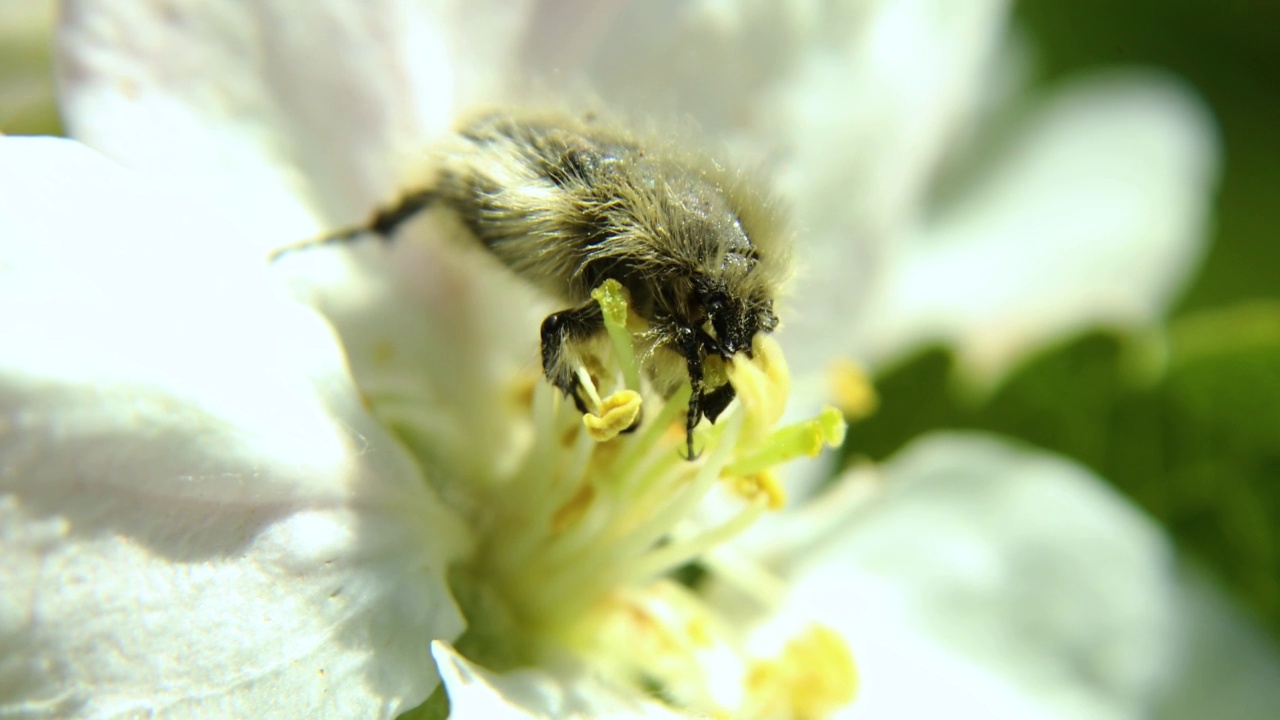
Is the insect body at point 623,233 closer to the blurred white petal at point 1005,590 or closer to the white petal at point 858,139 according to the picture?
the white petal at point 858,139

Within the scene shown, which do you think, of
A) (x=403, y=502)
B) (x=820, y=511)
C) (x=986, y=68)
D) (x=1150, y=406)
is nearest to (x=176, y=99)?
Answer: (x=403, y=502)

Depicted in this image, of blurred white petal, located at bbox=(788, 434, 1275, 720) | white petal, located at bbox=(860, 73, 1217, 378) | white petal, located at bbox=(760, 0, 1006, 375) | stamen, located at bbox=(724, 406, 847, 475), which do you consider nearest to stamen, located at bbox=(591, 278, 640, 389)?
stamen, located at bbox=(724, 406, 847, 475)

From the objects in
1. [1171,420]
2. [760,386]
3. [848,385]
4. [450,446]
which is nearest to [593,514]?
[450,446]

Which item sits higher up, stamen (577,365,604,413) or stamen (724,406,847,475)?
stamen (724,406,847,475)

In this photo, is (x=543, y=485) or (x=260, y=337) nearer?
(x=260, y=337)

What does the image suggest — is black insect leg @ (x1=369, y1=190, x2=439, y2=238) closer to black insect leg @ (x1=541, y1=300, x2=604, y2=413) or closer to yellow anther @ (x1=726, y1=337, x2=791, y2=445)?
black insect leg @ (x1=541, y1=300, x2=604, y2=413)

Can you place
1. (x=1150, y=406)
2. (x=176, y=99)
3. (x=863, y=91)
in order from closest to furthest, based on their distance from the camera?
1. (x=176, y=99)
2. (x=863, y=91)
3. (x=1150, y=406)

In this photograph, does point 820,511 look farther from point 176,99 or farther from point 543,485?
point 176,99
